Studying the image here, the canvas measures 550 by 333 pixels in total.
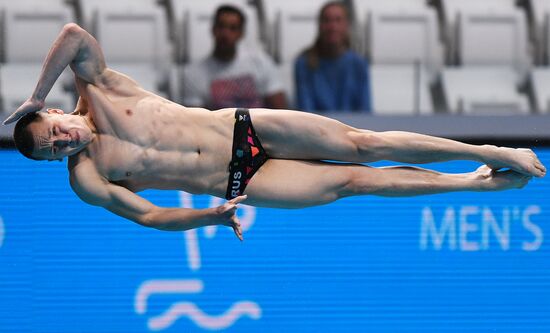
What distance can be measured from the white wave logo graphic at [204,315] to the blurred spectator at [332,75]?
1176 mm

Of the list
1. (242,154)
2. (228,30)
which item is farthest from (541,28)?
(242,154)

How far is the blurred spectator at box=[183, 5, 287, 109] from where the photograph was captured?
6.78 m

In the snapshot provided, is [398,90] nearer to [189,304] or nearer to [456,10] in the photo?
[456,10]

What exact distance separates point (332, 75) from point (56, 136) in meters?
2.17

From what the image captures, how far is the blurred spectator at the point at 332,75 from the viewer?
6.85m

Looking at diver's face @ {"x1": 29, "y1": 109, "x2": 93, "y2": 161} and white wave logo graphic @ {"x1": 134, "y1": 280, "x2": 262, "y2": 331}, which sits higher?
diver's face @ {"x1": 29, "y1": 109, "x2": 93, "y2": 161}

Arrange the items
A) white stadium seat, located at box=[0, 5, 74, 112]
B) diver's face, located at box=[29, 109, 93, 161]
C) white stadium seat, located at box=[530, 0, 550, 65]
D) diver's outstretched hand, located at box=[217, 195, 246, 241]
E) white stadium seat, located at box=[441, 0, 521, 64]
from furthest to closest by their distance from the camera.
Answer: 1. white stadium seat, located at box=[441, 0, 521, 64]
2. white stadium seat, located at box=[530, 0, 550, 65]
3. white stadium seat, located at box=[0, 5, 74, 112]
4. diver's face, located at box=[29, 109, 93, 161]
5. diver's outstretched hand, located at box=[217, 195, 246, 241]

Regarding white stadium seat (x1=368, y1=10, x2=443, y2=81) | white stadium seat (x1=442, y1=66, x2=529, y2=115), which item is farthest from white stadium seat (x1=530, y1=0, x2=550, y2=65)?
white stadium seat (x1=368, y1=10, x2=443, y2=81)

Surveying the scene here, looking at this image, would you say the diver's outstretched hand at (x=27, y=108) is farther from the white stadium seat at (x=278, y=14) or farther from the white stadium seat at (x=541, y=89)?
the white stadium seat at (x=541, y=89)

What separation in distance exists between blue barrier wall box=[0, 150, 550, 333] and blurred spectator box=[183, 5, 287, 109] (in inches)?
23.3

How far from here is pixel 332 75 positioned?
6891mm

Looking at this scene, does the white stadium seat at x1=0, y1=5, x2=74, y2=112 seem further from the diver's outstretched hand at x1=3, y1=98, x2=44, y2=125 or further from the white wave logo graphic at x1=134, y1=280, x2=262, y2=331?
the diver's outstretched hand at x1=3, y1=98, x2=44, y2=125

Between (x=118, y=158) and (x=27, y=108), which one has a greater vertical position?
(x=27, y=108)

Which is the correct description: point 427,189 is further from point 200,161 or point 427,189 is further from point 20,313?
point 20,313
